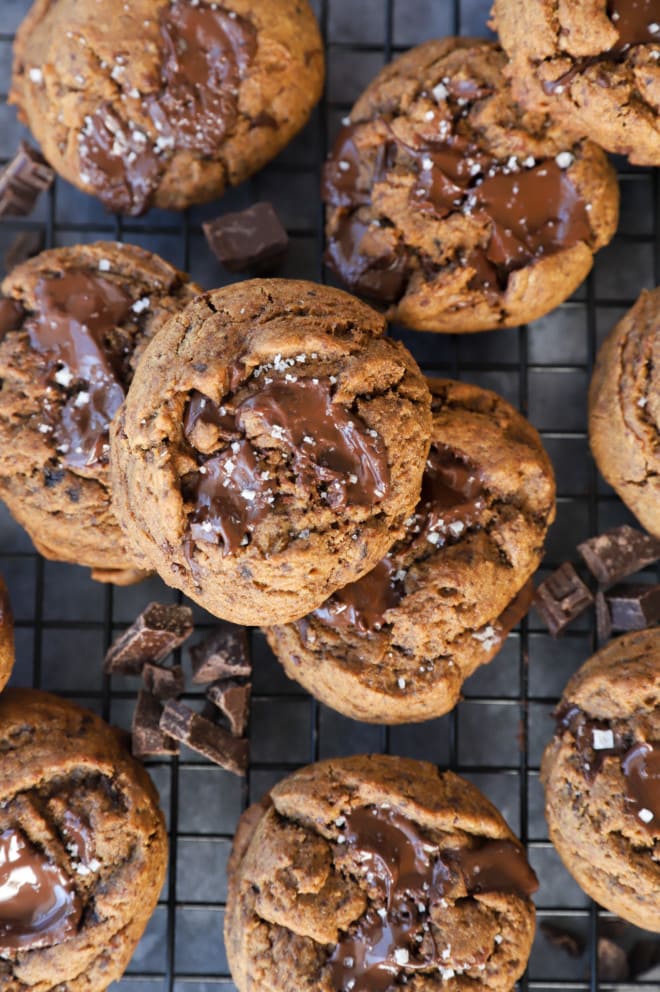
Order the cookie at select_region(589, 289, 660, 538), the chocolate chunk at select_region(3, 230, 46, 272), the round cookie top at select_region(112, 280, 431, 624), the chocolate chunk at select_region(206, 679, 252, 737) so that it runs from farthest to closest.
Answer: the chocolate chunk at select_region(3, 230, 46, 272) < the chocolate chunk at select_region(206, 679, 252, 737) < the cookie at select_region(589, 289, 660, 538) < the round cookie top at select_region(112, 280, 431, 624)

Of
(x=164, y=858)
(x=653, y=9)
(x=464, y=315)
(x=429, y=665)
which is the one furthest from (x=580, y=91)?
(x=164, y=858)

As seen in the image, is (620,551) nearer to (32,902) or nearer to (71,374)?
(71,374)

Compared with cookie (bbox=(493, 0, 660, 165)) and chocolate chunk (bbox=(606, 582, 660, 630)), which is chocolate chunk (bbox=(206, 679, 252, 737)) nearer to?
chocolate chunk (bbox=(606, 582, 660, 630))

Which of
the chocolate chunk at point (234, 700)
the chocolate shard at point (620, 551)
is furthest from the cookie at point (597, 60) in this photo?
→ the chocolate chunk at point (234, 700)

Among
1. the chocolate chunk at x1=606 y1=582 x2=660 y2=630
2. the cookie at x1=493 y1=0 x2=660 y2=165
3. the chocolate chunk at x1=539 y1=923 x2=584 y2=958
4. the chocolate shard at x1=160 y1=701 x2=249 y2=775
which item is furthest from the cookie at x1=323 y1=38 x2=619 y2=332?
the chocolate chunk at x1=539 y1=923 x2=584 y2=958

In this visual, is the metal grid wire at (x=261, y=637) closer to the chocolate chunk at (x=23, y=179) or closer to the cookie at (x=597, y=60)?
the chocolate chunk at (x=23, y=179)

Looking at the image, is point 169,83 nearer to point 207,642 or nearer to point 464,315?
point 464,315

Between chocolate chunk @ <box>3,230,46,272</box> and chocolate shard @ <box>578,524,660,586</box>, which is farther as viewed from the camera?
chocolate chunk @ <box>3,230,46,272</box>
